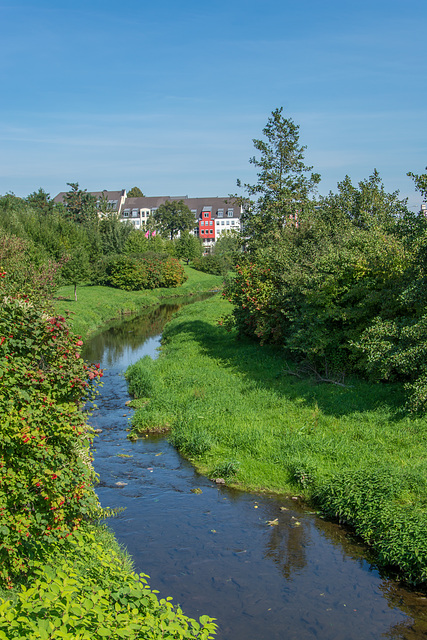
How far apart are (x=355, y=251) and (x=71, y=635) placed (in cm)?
1860

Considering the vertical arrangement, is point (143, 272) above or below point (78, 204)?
below

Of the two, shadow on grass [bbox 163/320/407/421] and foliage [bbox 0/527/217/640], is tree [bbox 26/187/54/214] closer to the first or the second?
shadow on grass [bbox 163/320/407/421]

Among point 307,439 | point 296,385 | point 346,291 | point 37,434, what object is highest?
point 346,291

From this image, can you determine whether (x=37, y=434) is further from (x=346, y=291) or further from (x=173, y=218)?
(x=173, y=218)

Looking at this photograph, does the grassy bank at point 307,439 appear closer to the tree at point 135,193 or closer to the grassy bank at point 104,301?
the grassy bank at point 104,301

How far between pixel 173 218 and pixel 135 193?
43628 mm

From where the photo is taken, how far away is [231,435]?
17703 mm

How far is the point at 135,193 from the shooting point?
16450 cm

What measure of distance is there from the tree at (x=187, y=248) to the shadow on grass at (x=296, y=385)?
7092 centimetres

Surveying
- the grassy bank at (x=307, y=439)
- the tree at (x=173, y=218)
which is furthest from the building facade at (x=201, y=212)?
the grassy bank at (x=307, y=439)

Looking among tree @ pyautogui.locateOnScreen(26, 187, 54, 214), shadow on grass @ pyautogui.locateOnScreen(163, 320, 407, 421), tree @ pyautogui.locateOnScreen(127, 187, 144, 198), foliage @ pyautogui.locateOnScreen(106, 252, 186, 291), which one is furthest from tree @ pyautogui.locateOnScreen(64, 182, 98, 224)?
shadow on grass @ pyautogui.locateOnScreen(163, 320, 407, 421)

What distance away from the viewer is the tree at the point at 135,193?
163 meters

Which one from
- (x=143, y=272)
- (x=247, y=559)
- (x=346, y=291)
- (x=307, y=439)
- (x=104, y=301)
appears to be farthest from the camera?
(x=143, y=272)

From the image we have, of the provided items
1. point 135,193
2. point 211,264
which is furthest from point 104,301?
point 135,193
